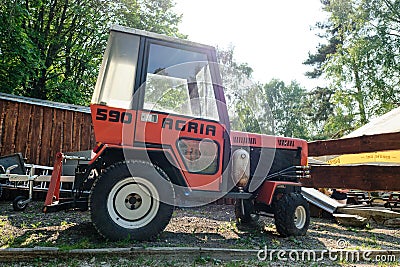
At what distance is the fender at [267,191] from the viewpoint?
16.4 feet

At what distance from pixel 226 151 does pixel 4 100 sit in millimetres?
6194

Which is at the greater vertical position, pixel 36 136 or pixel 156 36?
pixel 156 36

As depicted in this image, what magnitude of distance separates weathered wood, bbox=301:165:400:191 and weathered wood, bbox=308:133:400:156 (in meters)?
0.31

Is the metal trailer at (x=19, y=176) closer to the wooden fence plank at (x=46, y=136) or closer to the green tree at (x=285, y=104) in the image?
the wooden fence plank at (x=46, y=136)

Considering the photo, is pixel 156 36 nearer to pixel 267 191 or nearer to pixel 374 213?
pixel 267 191

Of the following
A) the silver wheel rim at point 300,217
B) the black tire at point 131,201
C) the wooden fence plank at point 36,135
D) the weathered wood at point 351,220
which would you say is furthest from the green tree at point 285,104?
the black tire at point 131,201

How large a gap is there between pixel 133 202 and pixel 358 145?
3.93 metres

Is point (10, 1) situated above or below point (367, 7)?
below

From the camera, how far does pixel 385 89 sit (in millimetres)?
18875

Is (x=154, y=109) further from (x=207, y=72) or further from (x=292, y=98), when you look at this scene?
(x=292, y=98)

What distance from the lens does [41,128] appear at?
8.74m

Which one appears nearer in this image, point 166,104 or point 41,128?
point 166,104

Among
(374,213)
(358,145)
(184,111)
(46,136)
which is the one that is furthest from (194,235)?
(46,136)

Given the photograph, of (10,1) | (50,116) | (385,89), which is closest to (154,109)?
(50,116)
